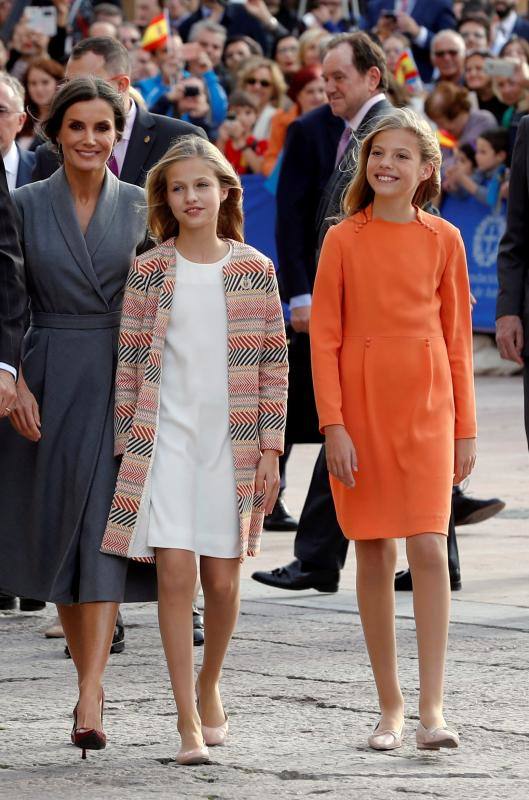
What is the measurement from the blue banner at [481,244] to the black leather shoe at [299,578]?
729 centimetres

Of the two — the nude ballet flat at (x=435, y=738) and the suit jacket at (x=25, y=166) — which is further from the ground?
the suit jacket at (x=25, y=166)

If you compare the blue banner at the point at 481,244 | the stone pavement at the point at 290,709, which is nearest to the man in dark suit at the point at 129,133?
the stone pavement at the point at 290,709

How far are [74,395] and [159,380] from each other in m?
0.36

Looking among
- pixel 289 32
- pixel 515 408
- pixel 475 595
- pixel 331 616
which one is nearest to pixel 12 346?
pixel 331 616

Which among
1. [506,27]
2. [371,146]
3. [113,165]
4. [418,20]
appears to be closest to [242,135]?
[418,20]

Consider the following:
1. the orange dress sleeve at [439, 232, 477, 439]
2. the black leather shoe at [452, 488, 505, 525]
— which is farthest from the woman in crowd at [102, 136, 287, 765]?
the black leather shoe at [452, 488, 505, 525]

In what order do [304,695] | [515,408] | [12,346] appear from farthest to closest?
[515,408]
[304,695]
[12,346]

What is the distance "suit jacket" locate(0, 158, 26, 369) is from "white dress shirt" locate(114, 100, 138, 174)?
5.58 ft

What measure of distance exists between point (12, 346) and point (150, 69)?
11.6 meters

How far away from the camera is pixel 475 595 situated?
7043 millimetres

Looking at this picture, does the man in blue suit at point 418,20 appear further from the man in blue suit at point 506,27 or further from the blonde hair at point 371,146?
the blonde hair at point 371,146

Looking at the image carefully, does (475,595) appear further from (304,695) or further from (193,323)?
(193,323)

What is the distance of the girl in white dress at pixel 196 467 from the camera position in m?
4.68

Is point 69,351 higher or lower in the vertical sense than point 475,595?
higher
